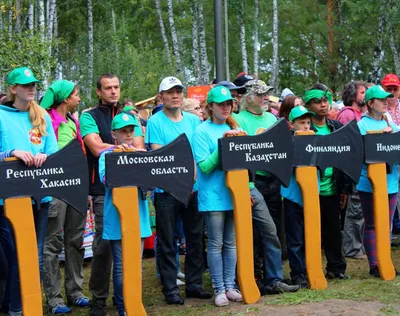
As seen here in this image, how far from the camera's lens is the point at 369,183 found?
295 inches

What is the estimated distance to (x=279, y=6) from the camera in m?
43.5

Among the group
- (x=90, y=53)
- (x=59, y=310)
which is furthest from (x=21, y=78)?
(x=90, y=53)

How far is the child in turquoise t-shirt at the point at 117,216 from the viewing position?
615 centimetres

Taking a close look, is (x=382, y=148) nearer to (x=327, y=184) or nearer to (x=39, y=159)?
(x=327, y=184)

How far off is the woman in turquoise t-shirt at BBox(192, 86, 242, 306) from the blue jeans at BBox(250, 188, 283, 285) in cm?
29

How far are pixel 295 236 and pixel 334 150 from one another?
0.91 metres

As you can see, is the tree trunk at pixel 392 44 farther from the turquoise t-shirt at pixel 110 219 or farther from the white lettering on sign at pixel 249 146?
the turquoise t-shirt at pixel 110 219

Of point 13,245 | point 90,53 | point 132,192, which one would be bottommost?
point 13,245

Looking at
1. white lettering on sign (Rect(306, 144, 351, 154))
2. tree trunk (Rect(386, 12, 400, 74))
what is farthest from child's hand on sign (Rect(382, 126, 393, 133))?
tree trunk (Rect(386, 12, 400, 74))

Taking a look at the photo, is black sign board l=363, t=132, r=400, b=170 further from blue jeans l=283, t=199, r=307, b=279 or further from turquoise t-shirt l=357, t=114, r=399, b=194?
blue jeans l=283, t=199, r=307, b=279

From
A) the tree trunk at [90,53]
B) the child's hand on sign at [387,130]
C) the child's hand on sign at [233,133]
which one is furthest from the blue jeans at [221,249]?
the tree trunk at [90,53]

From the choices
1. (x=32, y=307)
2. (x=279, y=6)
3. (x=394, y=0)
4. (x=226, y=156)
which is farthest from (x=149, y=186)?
(x=279, y=6)

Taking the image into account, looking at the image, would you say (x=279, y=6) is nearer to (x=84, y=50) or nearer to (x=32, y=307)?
(x=84, y=50)

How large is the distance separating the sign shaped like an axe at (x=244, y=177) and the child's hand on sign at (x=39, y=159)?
1.55m
